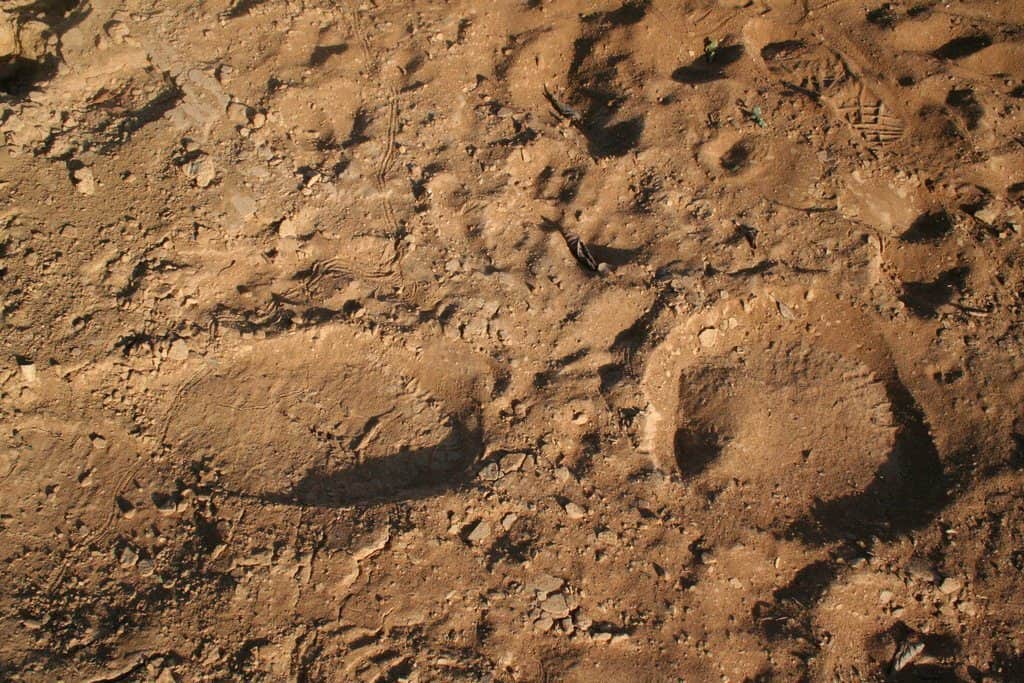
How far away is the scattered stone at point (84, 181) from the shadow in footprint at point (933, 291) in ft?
13.8

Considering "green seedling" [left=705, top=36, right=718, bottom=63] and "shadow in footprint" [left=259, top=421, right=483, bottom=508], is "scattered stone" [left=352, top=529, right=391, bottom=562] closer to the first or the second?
"shadow in footprint" [left=259, top=421, right=483, bottom=508]

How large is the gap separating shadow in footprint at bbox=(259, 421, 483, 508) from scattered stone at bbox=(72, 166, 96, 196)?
1837mm

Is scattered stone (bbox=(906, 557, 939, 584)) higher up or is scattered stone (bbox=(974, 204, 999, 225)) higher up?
scattered stone (bbox=(974, 204, 999, 225))

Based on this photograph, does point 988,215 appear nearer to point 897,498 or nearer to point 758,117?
point 758,117

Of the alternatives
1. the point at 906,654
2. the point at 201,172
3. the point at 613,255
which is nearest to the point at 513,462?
the point at 613,255

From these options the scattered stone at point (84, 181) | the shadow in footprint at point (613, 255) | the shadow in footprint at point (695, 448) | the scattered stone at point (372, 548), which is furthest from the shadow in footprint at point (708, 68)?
the scattered stone at point (84, 181)

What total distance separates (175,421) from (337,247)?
1145mm

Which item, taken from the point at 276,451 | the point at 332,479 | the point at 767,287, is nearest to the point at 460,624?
the point at 332,479

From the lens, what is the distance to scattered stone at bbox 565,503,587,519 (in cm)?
309

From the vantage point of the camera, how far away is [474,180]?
3.86 m

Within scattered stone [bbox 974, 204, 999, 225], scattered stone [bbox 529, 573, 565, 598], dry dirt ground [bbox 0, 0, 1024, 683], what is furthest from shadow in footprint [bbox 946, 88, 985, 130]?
scattered stone [bbox 529, 573, 565, 598]

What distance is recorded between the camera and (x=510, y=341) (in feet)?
11.4

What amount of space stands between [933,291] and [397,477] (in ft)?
9.57

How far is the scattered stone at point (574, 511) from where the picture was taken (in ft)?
10.1
